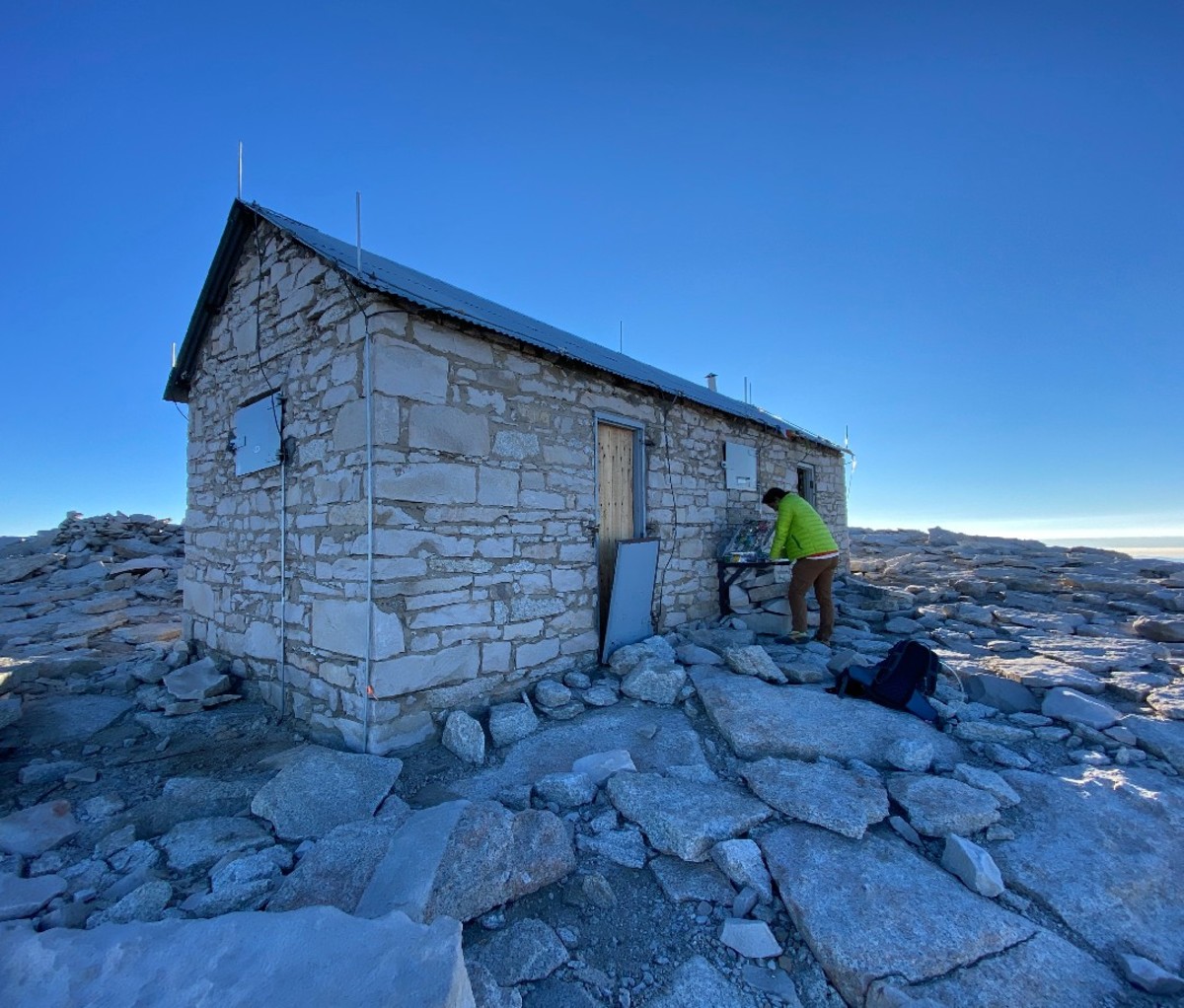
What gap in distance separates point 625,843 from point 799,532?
450 centimetres

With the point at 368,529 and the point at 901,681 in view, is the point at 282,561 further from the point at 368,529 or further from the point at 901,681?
the point at 901,681

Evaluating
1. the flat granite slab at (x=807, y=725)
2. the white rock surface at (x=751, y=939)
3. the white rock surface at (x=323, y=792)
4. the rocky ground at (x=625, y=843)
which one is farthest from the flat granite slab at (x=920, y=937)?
the white rock surface at (x=323, y=792)

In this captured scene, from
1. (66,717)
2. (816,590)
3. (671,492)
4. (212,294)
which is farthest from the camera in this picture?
(671,492)

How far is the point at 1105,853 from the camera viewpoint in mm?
3113

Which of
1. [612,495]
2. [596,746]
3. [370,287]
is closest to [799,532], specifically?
[612,495]

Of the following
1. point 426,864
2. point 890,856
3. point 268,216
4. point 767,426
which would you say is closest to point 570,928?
point 426,864

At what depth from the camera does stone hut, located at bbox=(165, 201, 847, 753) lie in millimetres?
4352

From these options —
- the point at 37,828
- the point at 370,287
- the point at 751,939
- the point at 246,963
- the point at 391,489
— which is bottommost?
the point at 751,939

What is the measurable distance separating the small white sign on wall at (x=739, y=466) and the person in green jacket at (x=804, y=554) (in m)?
1.55

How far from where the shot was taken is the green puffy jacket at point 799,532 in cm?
659

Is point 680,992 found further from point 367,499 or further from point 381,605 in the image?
point 367,499

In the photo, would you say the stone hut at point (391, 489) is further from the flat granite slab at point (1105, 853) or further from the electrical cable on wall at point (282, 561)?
the flat granite slab at point (1105, 853)

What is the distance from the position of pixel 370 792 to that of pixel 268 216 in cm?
552

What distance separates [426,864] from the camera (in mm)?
2641
